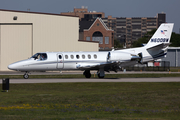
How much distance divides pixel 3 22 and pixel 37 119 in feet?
149

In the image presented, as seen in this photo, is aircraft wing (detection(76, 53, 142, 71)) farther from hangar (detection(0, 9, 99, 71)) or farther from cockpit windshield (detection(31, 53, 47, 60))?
hangar (detection(0, 9, 99, 71))

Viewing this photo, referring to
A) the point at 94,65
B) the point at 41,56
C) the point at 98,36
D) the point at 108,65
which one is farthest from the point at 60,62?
the point at 98,36

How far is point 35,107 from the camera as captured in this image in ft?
48.3

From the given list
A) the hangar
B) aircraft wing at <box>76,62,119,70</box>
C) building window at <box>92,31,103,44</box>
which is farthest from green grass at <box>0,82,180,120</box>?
building window at <box>92,31,103,44</box>

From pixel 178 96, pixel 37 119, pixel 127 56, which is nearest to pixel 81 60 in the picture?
pixel 127 56

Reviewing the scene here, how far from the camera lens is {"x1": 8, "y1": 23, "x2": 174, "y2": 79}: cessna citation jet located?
32438 mm

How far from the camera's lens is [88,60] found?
33.9 meters

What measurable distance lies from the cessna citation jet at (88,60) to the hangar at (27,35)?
21.3m

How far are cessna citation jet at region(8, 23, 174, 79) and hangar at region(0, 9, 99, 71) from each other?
2130 cm

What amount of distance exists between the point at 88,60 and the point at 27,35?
80.6 feet

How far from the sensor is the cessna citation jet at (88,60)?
106ft

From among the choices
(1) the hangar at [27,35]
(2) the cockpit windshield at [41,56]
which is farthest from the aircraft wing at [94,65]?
(1) the hangar at [27,35]

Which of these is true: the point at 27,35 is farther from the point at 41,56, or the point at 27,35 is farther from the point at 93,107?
the point at 93,107

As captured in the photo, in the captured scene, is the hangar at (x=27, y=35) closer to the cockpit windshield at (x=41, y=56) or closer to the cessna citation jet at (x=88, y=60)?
the cessna citation jet at (x=88, y=60)
